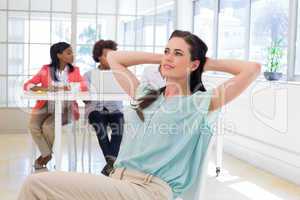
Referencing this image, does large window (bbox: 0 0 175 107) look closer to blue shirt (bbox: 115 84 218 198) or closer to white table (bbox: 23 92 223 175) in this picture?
white table (bbox: 23 92 223 175)

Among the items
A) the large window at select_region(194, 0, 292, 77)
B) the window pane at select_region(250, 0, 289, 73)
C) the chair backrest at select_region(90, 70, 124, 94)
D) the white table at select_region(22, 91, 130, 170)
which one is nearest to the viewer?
the white table at select_region(22, 91, 130, 170)

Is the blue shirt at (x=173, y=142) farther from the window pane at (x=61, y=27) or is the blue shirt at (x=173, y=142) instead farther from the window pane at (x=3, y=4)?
the window pane at (x=3, y=4)

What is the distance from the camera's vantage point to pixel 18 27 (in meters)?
6.04

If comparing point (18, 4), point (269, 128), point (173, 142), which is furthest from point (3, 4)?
point (173, 142)

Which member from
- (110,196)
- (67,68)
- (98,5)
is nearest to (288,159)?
(67,68)

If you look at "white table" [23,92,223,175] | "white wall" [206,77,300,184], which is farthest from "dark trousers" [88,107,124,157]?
"white wall" [206,77,300,184]

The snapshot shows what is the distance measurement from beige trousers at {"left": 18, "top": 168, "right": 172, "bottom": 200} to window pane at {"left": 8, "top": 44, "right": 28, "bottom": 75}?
4.75m

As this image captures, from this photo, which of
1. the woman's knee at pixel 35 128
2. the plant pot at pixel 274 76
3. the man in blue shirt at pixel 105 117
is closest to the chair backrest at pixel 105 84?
the man in blue shirt at pixel 105 117

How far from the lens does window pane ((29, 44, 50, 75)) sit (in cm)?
610

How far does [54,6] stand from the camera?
611 centimetres

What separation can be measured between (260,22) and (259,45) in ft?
0.82

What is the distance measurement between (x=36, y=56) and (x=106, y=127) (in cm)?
248

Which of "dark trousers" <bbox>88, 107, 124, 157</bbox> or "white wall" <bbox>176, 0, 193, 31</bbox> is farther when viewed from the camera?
"white wall" <bbox>176, 0, 193, 31</bbox>

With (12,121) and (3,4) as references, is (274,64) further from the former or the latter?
(3,4)
